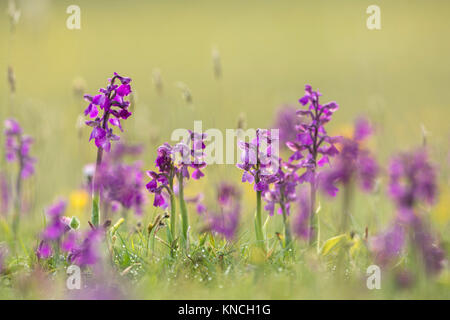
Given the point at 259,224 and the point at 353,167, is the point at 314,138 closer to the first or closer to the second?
the point at 353,167

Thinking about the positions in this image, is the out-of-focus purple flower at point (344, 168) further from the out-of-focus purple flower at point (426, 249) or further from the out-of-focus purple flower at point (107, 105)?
the out-of-focus purple flower at point (107, 105)

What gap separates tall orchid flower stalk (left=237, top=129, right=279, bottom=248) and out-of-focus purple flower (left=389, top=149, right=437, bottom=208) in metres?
0.72

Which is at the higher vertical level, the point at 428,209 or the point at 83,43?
the point at 83,43

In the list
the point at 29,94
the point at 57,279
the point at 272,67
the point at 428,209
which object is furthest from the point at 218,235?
the point at 272,67

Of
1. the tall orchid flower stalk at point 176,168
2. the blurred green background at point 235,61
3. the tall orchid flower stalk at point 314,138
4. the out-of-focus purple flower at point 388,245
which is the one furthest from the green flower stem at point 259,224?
the blurred green background at point 235,61

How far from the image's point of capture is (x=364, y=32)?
1833 cm

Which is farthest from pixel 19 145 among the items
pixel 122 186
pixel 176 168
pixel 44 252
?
pixel 176 168

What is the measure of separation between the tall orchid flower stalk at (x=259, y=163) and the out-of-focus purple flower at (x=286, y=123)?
1943 mm

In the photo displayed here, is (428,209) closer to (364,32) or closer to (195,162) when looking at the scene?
(195,162)

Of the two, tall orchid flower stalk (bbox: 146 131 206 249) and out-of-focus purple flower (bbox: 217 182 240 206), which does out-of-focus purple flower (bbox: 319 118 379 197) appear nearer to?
tall orchid flower stalk (bbox: 146 131 206 249)

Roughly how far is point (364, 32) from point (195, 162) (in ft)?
52.2

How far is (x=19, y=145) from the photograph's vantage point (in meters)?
4.89

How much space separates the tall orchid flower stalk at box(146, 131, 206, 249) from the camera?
3566 millimetres

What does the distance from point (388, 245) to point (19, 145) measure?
3140 millimetres
